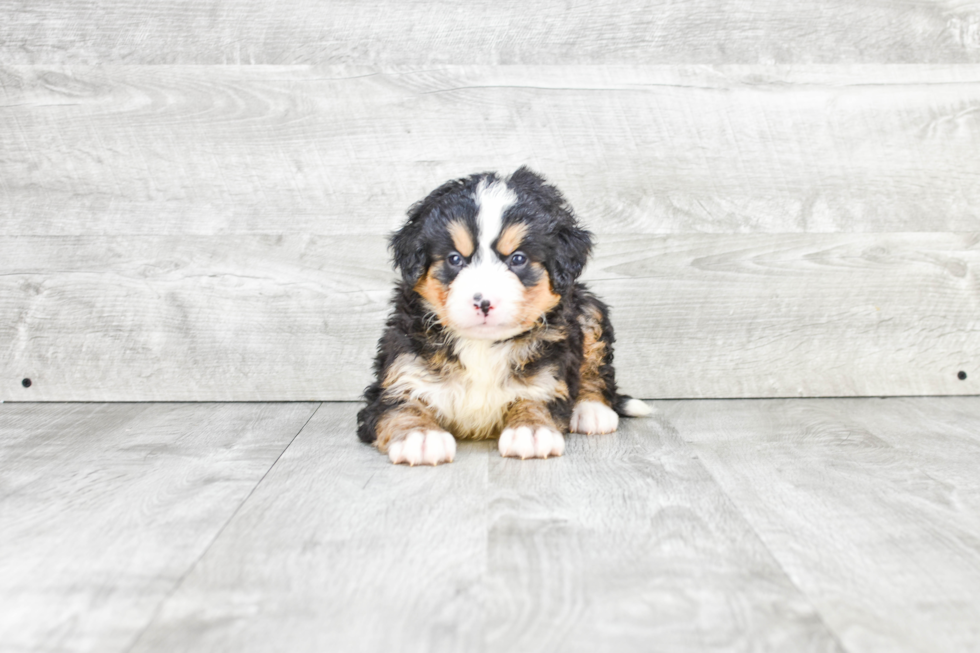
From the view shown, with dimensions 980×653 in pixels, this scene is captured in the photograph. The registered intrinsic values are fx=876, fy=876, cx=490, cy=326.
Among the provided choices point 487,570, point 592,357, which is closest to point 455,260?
point 592,357

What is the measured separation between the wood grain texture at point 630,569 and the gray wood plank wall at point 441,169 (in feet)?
4.15

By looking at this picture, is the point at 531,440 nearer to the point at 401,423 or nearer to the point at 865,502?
the point at 401,423

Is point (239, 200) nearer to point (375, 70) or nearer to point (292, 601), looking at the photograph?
point (375, 70)

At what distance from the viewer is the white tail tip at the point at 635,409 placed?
284cm

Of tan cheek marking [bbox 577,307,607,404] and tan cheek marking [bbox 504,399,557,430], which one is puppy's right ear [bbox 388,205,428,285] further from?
tan cheek marking [bbox 577,307,607,404]

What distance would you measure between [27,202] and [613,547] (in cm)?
262

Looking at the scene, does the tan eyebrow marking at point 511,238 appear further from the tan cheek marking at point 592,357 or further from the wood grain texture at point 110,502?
the wood grain texture at point 110,502

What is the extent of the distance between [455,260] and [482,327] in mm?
193

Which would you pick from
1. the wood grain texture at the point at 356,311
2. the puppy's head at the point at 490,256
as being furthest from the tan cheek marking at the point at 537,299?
the wood grain texture at the point at 356,311

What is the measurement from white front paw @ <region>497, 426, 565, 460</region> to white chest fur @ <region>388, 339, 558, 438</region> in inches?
5.3

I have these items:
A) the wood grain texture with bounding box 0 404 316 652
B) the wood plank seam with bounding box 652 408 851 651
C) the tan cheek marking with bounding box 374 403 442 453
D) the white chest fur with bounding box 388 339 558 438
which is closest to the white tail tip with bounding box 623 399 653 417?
the wood plank seam with bounding box 652 408 851 651

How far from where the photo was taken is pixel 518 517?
1.79 meters

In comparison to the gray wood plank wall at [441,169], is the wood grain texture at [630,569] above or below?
below

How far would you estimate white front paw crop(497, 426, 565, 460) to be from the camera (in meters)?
2.26
